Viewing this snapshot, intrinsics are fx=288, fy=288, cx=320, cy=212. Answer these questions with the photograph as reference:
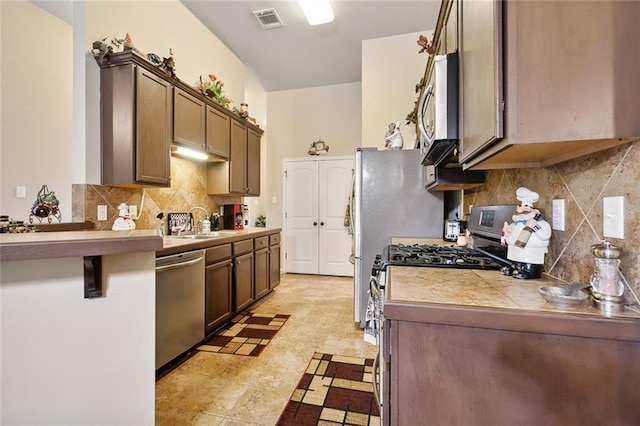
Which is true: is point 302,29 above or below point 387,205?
above

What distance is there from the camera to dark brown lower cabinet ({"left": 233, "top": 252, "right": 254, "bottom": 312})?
116 inches

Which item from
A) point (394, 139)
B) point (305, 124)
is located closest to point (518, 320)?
point (394, 139)

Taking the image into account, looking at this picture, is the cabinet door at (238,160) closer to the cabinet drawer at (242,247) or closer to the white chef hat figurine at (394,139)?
the cabinet drawer at (242,247)

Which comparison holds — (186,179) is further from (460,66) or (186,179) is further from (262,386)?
(460,66)

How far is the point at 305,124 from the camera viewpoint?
17.1 ft

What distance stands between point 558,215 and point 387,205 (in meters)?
1.60

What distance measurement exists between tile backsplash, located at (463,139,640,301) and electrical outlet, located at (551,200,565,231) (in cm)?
2

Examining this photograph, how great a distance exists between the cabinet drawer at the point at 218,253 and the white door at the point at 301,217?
2386 millimetres

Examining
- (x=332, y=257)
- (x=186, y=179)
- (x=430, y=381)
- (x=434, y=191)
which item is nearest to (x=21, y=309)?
(x=430, y=381)

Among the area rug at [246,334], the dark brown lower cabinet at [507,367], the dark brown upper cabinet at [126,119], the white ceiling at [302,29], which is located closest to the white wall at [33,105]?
the white ceiling at [302,29]

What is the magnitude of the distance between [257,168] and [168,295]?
2418 millimetres

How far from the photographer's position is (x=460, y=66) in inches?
45.3

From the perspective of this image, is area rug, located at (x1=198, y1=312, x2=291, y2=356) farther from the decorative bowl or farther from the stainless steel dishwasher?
the decorative bowl

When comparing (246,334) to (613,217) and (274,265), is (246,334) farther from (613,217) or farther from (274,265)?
(613,217)
